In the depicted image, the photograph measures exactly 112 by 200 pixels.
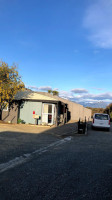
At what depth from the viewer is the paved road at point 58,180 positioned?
3.26 m

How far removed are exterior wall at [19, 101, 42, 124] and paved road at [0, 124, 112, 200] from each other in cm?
1253

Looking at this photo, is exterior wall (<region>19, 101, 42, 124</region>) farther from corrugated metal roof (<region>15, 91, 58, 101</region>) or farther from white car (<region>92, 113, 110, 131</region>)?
white car (<region>92, 113, 110, 131</region>)

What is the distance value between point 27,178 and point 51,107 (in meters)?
14.5

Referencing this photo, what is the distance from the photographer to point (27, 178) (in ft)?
13.2

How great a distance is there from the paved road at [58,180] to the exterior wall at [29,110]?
1253 centimetres

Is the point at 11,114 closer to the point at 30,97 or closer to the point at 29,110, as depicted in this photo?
the point at 29,110

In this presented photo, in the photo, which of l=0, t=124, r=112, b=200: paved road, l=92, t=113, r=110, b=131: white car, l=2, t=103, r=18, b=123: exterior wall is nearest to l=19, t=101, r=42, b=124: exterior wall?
l=2, t=103, r=18, b=123: exterior wall

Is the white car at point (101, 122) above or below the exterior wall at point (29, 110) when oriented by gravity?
below

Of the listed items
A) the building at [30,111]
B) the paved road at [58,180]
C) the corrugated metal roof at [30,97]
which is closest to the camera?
the paved road at [58,180]

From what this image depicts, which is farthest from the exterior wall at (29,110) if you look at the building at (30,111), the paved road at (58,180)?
the paved road at (58,180)

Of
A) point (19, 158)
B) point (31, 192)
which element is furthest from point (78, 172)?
point (19, 158)

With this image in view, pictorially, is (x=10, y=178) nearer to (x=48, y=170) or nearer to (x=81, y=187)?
(x=48, y=170)

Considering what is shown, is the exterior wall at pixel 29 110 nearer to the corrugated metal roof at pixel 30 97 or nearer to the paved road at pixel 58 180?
the corrugated metal roof at pixel 30 97

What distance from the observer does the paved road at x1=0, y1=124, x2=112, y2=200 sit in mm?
3260
